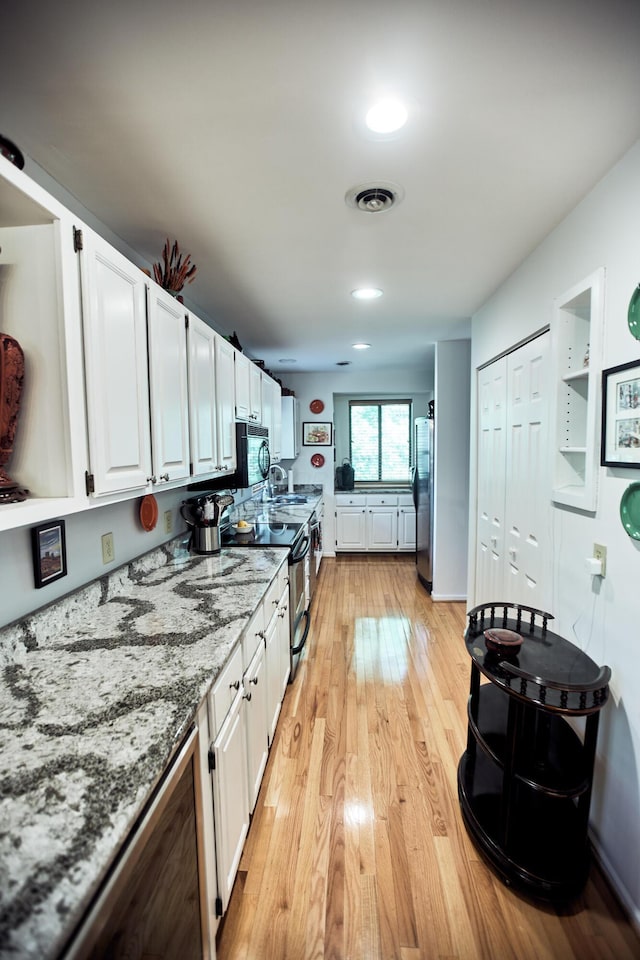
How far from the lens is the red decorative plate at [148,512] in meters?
1.96

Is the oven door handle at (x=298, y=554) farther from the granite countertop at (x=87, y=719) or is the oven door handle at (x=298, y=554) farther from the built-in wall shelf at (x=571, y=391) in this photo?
the built-in wall shelf at (x=571, y=391)

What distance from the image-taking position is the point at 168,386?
1.67m

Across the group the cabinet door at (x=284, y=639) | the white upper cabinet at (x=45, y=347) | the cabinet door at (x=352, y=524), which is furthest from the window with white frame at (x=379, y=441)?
the white upper cabinet at (x=45, y=347)

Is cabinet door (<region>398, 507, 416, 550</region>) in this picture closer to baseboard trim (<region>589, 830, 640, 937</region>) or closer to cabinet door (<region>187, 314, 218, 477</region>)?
cabinet door (<region>187, 314, 218, 477</region>)

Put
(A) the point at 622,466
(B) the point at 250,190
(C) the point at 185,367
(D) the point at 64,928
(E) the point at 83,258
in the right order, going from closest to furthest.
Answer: (D) the point at 64,928 → (E) the point at 83,258 → (A) the point at 622,466 → (B) the point at 250,190 → (C) the point at 185,367

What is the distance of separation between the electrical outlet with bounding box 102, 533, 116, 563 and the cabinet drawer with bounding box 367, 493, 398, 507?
163 inches

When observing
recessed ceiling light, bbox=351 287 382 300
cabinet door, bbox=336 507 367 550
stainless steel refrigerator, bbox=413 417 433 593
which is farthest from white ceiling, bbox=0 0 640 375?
cabinet door, bbox=336 507 367 550

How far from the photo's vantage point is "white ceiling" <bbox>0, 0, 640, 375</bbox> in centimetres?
90

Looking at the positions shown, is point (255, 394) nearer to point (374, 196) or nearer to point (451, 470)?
point (374, 196)

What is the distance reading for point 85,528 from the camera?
61.4 inches

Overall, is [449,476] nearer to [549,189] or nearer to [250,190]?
[549,189]

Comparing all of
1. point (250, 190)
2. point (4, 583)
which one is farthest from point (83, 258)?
point (4, 583)

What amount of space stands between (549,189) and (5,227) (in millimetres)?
1733

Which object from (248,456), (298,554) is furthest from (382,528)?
(248,456)
